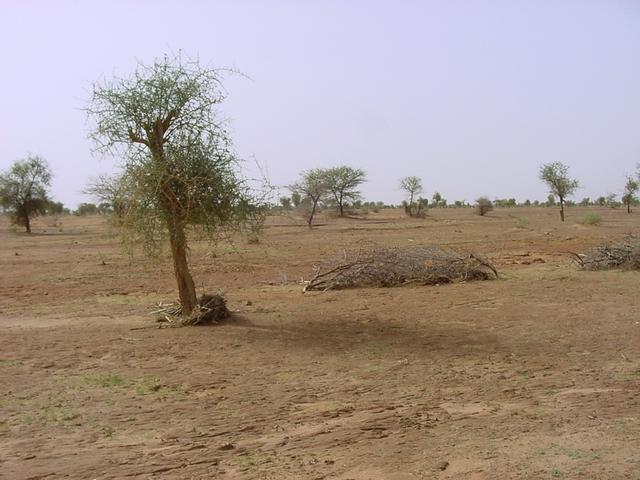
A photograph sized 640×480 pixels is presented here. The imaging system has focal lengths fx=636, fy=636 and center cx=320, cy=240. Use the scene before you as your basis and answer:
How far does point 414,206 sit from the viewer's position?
60.8 meters

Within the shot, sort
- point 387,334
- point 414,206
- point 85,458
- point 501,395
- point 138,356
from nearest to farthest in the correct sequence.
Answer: point 85,458 → point 501,395 → point 138,356 → point 387,334 → point 414,206

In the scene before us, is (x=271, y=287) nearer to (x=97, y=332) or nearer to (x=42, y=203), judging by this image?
(x=97, y=332)

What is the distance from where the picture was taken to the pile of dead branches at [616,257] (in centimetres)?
1669

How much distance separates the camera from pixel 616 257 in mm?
17062

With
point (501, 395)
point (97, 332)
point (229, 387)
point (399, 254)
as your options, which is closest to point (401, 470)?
point (501, 395)

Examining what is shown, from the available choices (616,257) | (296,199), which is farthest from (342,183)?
(616,257)

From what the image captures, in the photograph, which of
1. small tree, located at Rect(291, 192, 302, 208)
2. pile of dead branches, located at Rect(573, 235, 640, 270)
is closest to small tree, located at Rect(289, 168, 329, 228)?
small tree, located at Rect(291, 192, 302, 208)

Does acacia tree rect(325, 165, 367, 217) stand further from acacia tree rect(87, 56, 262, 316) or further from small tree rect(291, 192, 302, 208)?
acacia tree rect(87, 56, 262, 316)

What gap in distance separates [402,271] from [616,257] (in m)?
6.03

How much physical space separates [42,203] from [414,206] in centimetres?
3273

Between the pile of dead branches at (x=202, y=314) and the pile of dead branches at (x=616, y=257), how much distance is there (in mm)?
10752

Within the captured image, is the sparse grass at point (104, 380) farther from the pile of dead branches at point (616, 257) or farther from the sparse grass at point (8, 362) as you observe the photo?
the pile of dead branches at point (616, 257)

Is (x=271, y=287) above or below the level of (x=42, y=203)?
below

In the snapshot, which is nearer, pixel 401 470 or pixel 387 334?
pixel 401 470
